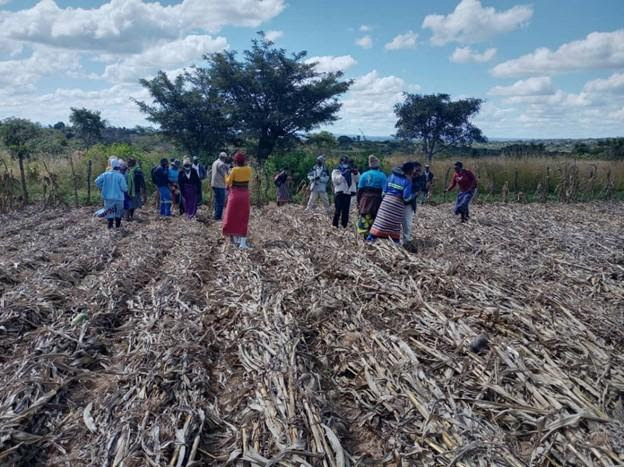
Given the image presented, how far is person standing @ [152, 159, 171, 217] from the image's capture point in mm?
12977

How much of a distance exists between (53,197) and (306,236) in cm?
1041

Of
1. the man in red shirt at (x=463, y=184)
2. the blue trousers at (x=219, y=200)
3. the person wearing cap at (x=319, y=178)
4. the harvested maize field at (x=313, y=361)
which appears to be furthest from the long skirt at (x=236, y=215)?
the man in red shirt at (x=463, y=184)

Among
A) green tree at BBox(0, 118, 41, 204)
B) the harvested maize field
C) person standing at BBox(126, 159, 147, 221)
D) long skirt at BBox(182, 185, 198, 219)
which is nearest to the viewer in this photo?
the harvested maize field

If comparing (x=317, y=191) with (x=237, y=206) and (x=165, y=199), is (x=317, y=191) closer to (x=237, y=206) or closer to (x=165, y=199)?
(x=165, y=199)

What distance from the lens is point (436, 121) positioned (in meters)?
36.4

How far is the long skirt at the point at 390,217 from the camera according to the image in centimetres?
845

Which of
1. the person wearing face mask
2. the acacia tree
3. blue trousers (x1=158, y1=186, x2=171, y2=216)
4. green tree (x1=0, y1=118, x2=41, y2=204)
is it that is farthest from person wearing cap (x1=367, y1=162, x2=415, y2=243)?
the acacia tree

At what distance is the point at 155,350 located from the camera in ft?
14.4

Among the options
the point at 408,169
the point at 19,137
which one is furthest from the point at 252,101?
the point at 408,169

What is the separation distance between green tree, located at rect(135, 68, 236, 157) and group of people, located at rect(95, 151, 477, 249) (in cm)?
1212

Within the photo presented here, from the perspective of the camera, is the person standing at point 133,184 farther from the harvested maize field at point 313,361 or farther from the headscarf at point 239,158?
the harvested maize field at point 313,361

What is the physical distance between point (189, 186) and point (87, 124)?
28103mm

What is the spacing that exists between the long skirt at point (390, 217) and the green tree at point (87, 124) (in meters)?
33.5

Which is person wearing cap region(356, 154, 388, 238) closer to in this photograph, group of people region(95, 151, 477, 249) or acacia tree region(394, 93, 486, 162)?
group of people region(95, 151, 477, 249)
